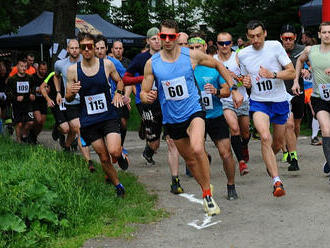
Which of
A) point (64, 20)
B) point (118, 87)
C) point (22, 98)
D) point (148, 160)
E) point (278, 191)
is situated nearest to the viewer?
point (278, 191)

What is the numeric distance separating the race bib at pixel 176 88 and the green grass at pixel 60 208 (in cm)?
124

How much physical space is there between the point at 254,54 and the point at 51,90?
5616 mm

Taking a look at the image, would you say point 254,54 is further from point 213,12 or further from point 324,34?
point 213,12

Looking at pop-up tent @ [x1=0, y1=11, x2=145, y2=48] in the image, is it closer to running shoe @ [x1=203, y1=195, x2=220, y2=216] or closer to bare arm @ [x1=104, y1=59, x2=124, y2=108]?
bare arm @ [x1=104, y1=59, x2=124, y2=108]

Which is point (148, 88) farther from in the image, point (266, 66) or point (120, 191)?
point (266, 66)

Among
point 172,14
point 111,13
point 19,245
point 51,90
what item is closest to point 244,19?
point 172,14

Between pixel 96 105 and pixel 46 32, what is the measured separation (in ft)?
60.0

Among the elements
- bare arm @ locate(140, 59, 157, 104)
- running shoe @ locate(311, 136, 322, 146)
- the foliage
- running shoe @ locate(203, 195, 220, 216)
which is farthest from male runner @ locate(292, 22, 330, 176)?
the foliage

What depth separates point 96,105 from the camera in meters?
8.06

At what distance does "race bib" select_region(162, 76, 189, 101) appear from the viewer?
22.7 feet

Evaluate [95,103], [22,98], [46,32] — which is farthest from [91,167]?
[46,32]

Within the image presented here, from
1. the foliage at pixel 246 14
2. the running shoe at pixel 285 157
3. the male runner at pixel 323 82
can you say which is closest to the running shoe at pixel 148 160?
the running shoe at pixel 285 157

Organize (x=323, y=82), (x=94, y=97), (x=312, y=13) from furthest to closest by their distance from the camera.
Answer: (x=312, y=13)
(x=323, y=82)
(x=94, y=97)

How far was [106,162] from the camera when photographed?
8.09 meters
